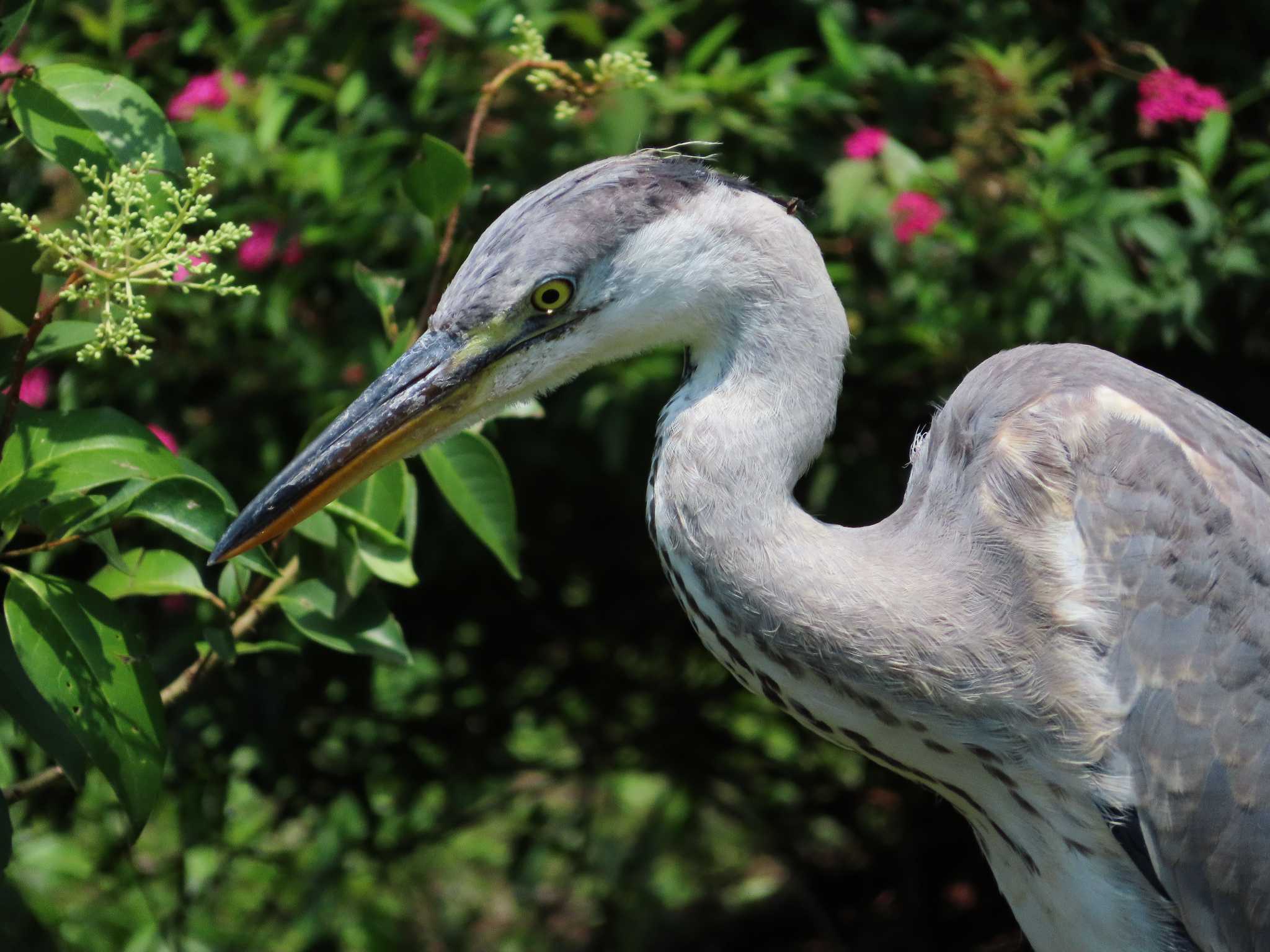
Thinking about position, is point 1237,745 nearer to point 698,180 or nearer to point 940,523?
point 940,523

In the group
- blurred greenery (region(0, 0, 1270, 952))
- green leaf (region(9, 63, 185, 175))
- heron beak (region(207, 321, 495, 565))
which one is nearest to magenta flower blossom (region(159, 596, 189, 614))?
blurred greenery (region(0, 0, 1270, 952))

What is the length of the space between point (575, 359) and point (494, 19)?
112 centimetres

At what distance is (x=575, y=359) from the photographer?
1926 millimetres

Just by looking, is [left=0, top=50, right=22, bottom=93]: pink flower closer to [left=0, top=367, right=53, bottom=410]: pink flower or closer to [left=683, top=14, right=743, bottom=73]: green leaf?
[left=0, top=367, right=53, bottom=410]: pink flower

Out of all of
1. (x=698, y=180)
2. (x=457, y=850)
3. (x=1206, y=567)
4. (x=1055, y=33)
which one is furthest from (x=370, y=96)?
(x=457, y=850)

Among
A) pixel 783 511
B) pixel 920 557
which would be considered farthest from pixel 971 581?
pixel 783 511

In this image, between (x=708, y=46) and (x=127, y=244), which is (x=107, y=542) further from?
Answer: (x=708, y=46)

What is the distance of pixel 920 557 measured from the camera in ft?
6.40

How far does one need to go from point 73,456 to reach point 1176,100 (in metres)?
2.09

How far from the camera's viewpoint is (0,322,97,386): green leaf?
1.79 metres

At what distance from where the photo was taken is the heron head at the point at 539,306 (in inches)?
72.1

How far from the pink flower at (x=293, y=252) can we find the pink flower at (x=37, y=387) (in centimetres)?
51

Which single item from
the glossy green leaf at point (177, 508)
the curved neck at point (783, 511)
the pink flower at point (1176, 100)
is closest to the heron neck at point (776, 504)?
the curved neck at point (783, 511)

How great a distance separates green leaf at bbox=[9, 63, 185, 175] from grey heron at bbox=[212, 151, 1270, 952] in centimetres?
44
